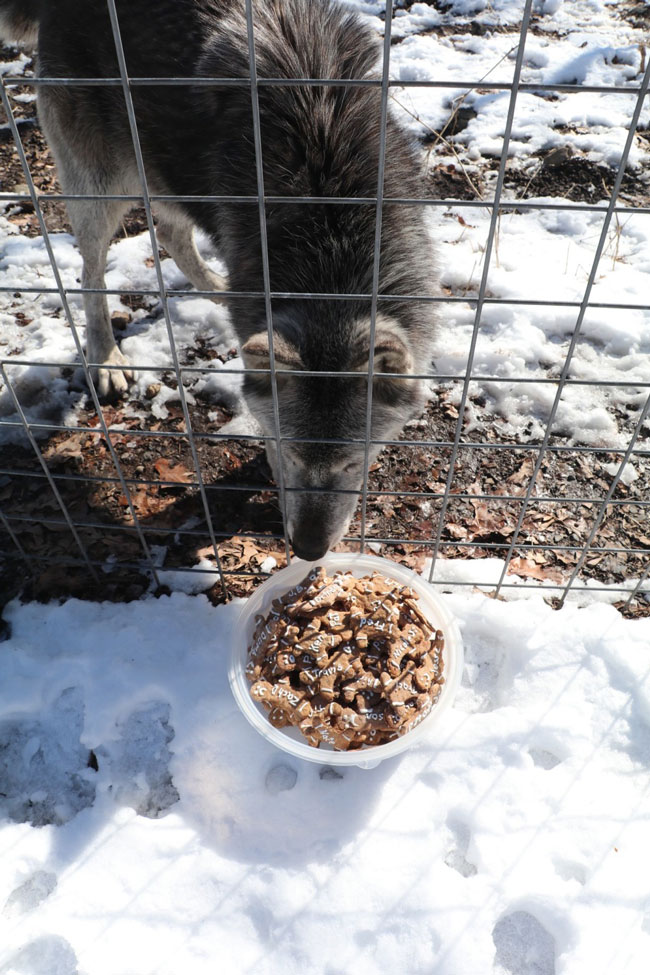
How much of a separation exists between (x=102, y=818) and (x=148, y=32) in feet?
12.3

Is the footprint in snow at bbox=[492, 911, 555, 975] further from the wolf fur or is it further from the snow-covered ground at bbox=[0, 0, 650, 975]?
the wolf fur

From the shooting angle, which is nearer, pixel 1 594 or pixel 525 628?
pixel 525 628

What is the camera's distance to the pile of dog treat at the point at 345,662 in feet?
8.30

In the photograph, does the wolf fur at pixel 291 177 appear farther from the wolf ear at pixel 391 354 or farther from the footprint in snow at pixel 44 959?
the footprint in snow at pixel 44 959

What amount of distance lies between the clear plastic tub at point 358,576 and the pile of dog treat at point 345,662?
37mm

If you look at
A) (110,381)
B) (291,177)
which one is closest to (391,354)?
(291,177)

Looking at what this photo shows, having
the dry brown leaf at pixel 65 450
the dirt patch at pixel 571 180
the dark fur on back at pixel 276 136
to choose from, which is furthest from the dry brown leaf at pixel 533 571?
the dirt patch at pixel 571 180

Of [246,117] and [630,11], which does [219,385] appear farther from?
[630,11]

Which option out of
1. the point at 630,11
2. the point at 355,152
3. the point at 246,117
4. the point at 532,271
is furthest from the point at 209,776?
the point at 630,11

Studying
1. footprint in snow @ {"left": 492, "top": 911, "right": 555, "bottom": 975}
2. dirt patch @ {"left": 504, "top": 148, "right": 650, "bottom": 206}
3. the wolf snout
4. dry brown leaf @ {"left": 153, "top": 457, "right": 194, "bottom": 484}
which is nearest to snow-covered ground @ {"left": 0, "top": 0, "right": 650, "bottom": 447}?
dirt patch @ {"left": 504, "top": 148, "right": 650, "bottom": 206}

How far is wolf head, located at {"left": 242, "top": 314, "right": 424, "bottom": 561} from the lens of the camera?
263cm

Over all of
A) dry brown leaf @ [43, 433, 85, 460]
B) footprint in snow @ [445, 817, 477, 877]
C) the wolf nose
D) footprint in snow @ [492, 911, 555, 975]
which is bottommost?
footprint in snow @ [492, 911, 555, 975]

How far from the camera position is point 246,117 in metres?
3.21

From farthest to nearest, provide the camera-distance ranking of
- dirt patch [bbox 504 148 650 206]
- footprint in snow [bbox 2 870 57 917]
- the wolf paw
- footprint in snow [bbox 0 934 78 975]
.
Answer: dirt patch [bbox 504 148 650 206]
the wolf paw
footprint in snow [bbox 2 870 57 917]
footprint in snow [bbox 0 934 78 975]
